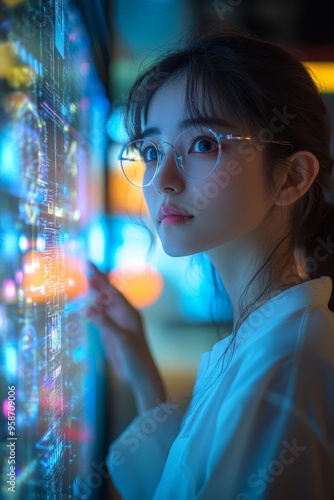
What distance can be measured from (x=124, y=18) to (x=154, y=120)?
1.87 feet

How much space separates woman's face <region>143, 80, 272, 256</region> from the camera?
2.22ft

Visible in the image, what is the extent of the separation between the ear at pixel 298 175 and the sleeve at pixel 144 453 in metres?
0.53

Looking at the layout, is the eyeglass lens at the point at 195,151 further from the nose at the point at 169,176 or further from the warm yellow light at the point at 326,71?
the warm yellow light at the point at 326,71

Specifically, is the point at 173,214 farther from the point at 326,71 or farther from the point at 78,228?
the point at 326,71

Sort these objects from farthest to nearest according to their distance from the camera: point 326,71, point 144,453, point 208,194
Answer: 1. point 326,71
2. point 144,453
3. point 208,194

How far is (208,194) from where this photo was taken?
26.5 inches

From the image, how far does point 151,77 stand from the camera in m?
0.80

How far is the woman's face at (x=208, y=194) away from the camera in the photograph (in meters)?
0.68

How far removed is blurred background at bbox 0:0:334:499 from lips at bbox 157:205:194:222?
0.16m

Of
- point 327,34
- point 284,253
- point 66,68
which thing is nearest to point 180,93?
point 66,68

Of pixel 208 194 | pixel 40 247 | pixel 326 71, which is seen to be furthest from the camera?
pixel 326 71

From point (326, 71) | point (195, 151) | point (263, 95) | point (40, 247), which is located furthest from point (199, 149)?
point (326, 71)

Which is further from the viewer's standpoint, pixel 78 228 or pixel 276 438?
pixel 78 228

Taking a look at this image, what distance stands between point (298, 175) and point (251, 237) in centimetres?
12
